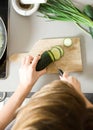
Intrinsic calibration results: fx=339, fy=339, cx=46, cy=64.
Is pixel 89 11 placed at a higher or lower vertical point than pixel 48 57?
higher

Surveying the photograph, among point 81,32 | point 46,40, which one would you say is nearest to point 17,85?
point 46,40

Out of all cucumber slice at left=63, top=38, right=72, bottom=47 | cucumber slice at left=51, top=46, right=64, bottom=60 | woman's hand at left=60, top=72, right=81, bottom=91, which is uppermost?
cucumber slice at left=63, top=38, right=72, bottom=47

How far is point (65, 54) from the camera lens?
46.4 inches

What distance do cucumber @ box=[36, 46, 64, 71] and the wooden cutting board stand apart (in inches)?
0.7

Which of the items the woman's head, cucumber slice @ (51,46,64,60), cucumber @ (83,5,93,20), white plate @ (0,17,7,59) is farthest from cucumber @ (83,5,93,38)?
the woman's head

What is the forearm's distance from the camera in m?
1.10

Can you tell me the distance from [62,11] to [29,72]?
25cm

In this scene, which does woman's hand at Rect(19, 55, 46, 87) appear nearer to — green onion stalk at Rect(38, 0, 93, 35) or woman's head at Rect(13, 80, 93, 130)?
green onion stalk at Rect(38, 0, 93, 35)

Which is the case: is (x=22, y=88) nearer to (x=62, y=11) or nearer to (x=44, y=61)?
(x=44, y=61)

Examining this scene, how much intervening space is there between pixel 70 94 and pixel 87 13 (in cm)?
50

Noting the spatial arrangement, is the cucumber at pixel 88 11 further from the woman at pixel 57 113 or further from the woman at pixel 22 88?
the woman at pixel 57 113

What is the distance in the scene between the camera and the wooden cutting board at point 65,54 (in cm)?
117

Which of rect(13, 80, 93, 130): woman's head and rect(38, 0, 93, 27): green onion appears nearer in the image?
rect(13, 80, 93, 130): woman's head

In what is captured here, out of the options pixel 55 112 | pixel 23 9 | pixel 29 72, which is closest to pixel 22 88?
pixel 29 72
